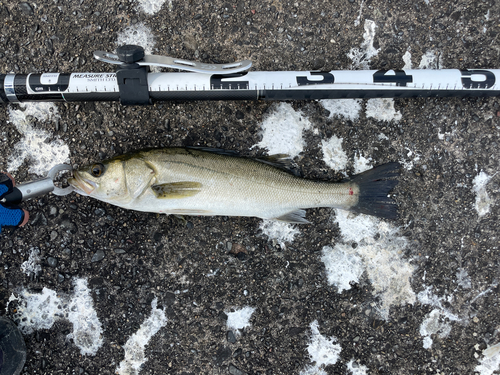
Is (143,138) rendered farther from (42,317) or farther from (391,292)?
(391,292)

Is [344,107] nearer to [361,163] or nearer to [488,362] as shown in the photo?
[361,163]

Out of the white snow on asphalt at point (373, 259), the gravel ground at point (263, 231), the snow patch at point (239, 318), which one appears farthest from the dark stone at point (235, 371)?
the white snow on asphalt at point (373, 259)

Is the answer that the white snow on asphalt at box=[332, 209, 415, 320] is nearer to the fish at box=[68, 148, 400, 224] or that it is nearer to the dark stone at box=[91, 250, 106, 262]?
the fish at box=[68, 148, 400, 224]

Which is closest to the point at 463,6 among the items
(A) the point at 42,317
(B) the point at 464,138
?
(B) the point at 464,138

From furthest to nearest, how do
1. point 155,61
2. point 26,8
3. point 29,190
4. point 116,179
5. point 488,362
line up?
point 488,362, point 26,8, point 116,179, point 155,61, point 29,190

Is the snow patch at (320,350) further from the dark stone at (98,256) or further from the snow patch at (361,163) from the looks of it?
the dark stone at (98,256)

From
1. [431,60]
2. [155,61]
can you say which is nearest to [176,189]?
[155,61]
